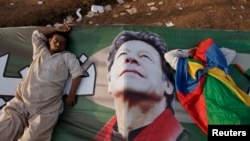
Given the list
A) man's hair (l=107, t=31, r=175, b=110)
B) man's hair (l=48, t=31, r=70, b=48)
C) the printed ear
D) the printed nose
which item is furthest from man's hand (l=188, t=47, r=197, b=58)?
man's hair (l=48, t=31, r=70, b=48)

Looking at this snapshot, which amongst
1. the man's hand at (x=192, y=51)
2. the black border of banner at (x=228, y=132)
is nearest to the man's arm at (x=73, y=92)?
the man's hand at (x=192, y=51)

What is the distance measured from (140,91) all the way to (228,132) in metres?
0.67

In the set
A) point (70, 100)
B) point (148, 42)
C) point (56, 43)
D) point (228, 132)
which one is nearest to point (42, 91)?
point (70, 100)

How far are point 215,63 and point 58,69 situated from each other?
1138 mm

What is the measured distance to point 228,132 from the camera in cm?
334

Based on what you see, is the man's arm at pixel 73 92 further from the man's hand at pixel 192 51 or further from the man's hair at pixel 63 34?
the man's hand at pixel 192 51

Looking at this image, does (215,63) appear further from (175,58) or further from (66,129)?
(66,129)

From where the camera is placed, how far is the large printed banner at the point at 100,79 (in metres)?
3.39

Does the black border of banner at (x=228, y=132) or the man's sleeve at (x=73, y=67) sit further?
the man's sleeve at (x=73, y=67)

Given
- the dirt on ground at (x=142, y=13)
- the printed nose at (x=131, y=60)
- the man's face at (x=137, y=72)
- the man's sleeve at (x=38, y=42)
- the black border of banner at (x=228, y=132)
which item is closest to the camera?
the black border of banner at (x=228, y=132)

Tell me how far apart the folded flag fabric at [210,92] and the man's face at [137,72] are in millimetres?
163

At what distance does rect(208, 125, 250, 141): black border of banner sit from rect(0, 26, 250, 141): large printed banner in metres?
0.06

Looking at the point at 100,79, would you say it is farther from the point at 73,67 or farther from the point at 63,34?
the point at 63,34

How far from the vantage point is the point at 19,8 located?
502 centimetres
